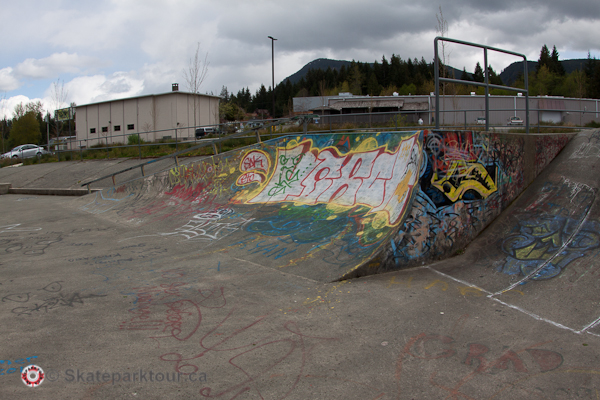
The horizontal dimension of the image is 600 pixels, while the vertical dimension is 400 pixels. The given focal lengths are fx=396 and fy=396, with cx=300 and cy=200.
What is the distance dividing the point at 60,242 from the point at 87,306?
13.7 feet

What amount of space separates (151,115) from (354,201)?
31.0 metres

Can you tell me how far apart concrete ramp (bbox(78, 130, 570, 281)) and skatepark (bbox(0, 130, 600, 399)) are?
0.12 ft

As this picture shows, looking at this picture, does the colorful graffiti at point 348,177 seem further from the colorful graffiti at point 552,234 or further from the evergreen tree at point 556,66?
the evergreen tree at point 556,66

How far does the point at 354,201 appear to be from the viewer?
725cm

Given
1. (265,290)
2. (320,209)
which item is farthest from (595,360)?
(320,209)

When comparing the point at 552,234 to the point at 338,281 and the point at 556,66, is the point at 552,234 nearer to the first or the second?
the point at 338,281

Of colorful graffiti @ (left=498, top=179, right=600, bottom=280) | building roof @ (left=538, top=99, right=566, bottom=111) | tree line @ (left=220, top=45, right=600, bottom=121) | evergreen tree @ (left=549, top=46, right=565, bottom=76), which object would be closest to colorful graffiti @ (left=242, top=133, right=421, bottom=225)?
colorful graffiti @ (left=498, top=179, right=600, bottom=280)

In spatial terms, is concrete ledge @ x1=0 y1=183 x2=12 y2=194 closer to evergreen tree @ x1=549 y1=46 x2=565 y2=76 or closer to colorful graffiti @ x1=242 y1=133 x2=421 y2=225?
colorful graffiti @ x1=242 y1=133 x2=421 y2=225

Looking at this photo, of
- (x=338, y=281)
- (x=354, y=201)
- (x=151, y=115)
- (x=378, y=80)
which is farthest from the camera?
(x=378, y=80)

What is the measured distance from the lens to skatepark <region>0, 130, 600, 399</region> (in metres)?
3.13

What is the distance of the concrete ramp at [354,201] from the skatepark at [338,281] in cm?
4

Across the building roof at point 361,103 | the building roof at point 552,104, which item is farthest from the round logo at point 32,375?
the building roof at point 552,104

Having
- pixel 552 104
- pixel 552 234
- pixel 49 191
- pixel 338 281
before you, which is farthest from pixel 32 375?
pixel 552 104

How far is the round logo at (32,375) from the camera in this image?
2.95 meters
